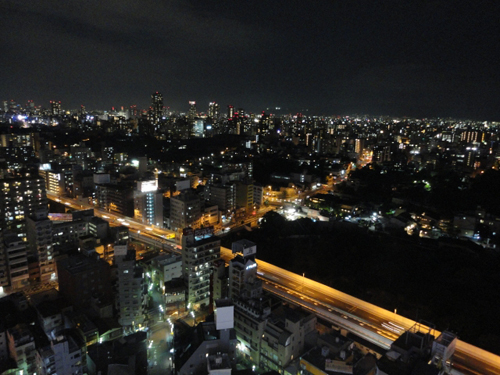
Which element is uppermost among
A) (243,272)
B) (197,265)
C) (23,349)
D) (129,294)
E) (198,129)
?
(198,129)

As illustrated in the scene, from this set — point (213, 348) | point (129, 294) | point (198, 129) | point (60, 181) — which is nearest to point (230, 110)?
point (198, 129)

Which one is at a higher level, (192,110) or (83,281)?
(192,110)

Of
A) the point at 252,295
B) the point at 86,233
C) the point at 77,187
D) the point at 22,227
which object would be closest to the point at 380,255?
the point at 252,295

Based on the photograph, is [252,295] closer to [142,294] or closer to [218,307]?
[218,307]

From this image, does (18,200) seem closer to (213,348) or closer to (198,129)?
(213,348)

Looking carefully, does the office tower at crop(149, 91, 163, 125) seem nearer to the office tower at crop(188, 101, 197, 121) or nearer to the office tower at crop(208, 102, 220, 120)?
the office tower at crop(188, 101, 197, 121)

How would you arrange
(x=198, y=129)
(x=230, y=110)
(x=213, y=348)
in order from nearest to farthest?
1. (x=213, y=348)
2. (x=198, y=129)
3. (x=230, y=110)

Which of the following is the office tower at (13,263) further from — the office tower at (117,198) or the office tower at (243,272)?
the office tower at (117,198)
